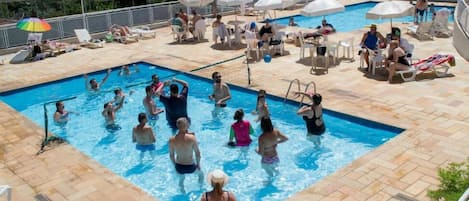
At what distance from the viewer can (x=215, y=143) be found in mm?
9773

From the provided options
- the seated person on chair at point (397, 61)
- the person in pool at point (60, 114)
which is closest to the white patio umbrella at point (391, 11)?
the seated person on chair at point (397, 61)

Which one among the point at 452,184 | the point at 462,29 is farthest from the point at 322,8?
the point at 452,184

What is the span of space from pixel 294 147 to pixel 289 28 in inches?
477

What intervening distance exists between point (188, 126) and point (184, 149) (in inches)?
39.3

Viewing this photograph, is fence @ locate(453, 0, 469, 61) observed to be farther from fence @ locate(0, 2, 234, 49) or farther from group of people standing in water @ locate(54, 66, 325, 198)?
fence @ locate(0, 2, 234, 49)

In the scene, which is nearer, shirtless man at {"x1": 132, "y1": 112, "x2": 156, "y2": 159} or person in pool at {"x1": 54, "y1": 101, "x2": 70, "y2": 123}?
shirtless man at {"x1": 132, "y1": 112, "x2": 156, "y2": 159}

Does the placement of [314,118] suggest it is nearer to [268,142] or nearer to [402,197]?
[268,142]

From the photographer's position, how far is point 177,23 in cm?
1888

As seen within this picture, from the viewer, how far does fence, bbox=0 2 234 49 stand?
1800cm

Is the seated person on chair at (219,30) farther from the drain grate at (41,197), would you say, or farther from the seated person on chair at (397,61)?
the drain grate at (41,197)

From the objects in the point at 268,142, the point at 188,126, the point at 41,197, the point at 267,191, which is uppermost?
the point at 188,126

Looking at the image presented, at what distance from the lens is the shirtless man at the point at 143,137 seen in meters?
9.12

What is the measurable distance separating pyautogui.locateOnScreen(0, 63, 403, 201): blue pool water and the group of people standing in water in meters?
0.24

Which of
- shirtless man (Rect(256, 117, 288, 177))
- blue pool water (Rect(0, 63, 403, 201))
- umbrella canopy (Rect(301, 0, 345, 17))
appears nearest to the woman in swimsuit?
blue pool water (Rect(0, 63, 403, 201))
